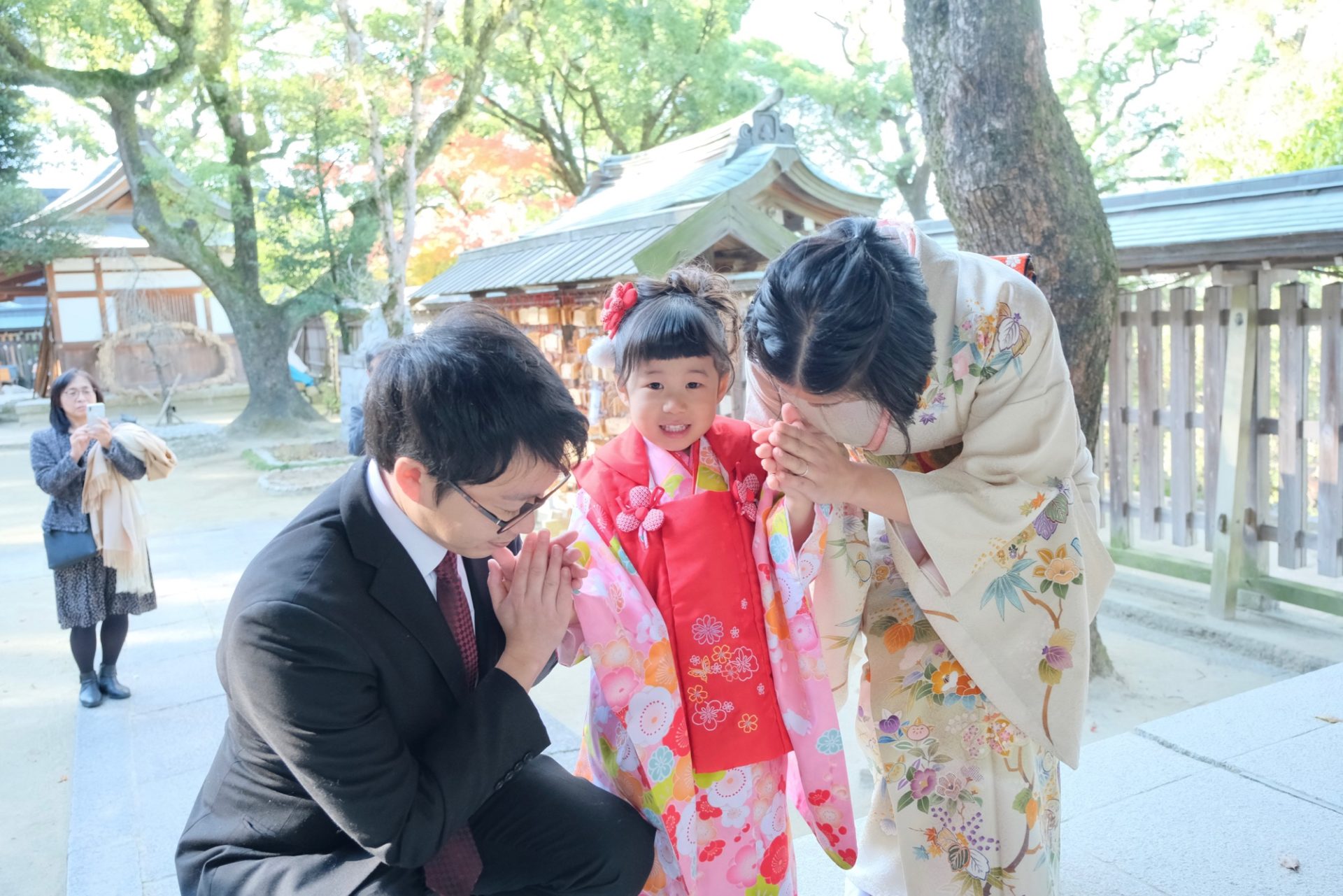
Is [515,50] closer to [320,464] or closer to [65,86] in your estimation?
[65,86]

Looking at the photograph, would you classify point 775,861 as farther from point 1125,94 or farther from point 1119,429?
point 1125,94

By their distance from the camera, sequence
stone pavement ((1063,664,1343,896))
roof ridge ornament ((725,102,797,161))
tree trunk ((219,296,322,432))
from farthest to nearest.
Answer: tree trunk ((219,296,322,432)), roof ridge ornament ((725,102,797,161)), stone pavement ((1063,664,1343,896))

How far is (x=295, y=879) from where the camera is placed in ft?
5.17

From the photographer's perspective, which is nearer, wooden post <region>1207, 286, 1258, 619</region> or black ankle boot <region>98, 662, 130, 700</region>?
black ankle boot <region>98, 662, 130, 700</region>

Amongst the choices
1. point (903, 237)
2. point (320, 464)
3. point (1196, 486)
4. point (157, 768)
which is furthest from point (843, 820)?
point (320, 464)

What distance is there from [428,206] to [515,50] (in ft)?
10.0

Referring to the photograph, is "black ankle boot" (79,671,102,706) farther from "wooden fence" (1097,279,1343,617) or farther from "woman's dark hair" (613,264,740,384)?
"wooden fence" (1097,279,1343,617)

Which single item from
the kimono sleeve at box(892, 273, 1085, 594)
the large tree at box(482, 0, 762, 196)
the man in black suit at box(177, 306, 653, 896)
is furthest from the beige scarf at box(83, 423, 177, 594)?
the large tree at box(482, 0, 762, 196)

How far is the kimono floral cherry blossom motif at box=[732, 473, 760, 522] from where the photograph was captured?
6.79ft

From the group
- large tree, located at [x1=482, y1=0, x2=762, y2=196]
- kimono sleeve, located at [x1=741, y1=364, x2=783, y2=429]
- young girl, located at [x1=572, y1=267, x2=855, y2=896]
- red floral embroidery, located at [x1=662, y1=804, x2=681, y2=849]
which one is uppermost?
large tree, located at [x1=482, y1=0, x2=762, y2=196]

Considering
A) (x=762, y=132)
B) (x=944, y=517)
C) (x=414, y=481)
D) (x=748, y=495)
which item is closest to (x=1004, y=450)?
(x=944, y=517)

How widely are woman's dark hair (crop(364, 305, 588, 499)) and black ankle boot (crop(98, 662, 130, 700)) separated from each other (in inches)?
156

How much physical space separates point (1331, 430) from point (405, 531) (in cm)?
515

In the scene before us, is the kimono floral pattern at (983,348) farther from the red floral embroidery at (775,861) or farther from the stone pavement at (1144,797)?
the stone pavement at (1144,797)
